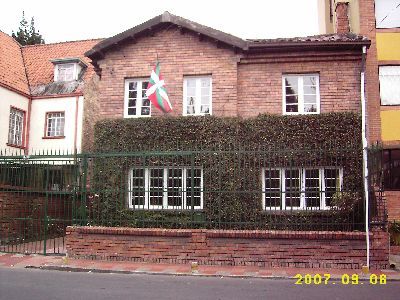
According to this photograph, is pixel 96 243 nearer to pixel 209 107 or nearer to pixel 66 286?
pixel 66 286

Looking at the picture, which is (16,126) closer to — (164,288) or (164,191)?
(164,191)

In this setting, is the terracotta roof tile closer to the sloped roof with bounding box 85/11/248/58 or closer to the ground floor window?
the sloped roof with bounding box 85/11/248/58

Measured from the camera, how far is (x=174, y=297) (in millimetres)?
7059

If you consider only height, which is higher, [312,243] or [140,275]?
[312,243]

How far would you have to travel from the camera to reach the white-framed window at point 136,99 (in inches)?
578

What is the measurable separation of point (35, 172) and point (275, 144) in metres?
7.75

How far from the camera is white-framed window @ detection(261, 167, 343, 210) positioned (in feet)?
35.2

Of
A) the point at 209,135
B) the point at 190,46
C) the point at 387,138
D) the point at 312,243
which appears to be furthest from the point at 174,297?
the point at 387,138

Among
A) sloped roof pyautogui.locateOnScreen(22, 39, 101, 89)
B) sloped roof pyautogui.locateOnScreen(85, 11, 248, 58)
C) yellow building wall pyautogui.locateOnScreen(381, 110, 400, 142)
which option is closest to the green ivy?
yellow building wall pyautogui.locateOnScreen(381, 110, 400, 142)

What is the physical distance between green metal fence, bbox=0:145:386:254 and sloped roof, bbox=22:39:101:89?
1161 cm

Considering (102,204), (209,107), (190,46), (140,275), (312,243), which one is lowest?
(140,275)

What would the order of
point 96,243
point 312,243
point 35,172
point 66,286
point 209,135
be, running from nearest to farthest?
point 66,286, point 312,243, point 96,243, point 35,172, point 209,135

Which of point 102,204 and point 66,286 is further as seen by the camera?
point 102,204

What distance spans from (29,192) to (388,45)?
1418 cm
